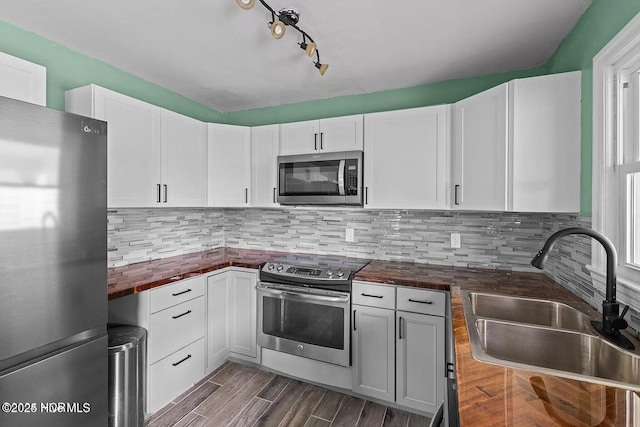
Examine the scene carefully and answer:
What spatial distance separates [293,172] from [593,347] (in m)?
2.17

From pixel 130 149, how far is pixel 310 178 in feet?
4.41

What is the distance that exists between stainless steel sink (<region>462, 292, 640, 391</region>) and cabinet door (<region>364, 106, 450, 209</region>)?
37.3 inches

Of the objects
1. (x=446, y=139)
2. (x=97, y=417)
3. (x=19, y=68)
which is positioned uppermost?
(x=19, y=68)

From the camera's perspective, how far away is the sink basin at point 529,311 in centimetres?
146

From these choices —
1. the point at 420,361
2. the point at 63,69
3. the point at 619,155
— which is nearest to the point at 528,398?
the point at 619,155

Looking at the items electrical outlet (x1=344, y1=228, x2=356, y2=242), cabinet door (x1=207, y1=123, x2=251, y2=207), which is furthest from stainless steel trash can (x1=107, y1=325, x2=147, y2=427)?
electrical outlet (x1=344, y1=228, x2=356, y2=242)

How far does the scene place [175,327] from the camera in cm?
221

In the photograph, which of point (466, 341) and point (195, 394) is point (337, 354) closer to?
Result: point (195, 394)

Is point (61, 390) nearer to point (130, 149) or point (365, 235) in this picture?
point (130, 149)

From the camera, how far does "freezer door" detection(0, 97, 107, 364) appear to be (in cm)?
121

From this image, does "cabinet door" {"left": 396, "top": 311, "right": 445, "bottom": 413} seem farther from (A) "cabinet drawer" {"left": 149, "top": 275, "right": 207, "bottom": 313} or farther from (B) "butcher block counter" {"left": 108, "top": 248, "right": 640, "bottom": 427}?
(A) "cabinet drawer" {"left": 149, "top": 275, "right": 207, "bottom": 313}

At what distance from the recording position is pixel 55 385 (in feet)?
4.48

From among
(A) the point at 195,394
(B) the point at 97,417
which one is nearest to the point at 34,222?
(B) the point at 97,417

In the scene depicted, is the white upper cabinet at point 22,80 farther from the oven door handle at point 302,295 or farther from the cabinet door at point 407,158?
the cabinet door at point 407,158
